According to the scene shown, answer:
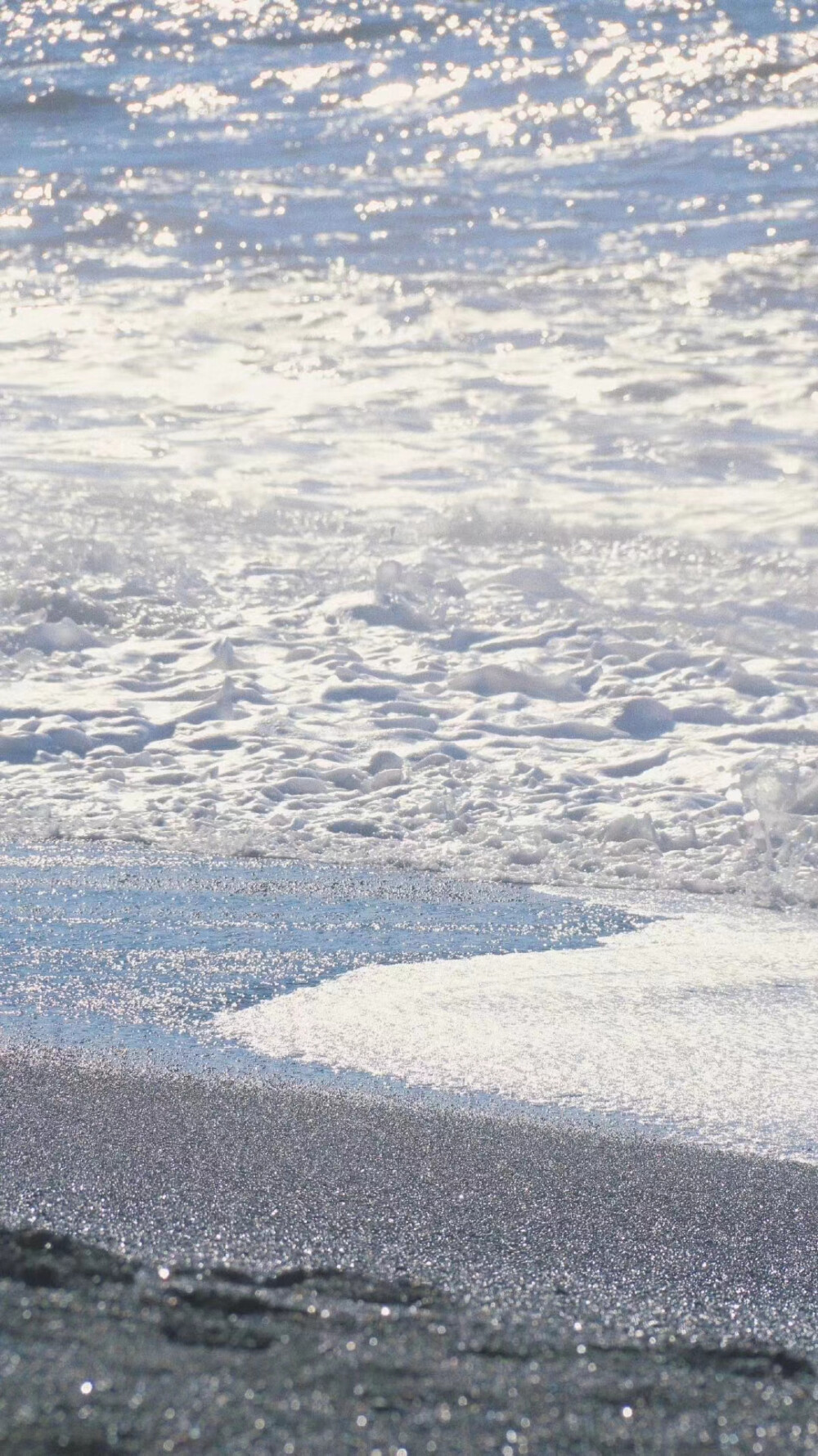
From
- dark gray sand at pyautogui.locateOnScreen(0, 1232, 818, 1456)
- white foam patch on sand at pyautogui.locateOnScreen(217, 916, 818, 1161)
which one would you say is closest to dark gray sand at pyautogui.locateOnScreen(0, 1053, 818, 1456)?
dark gray sand at pyautogui.locateOnScreen(0, 1232, 818, 1456)

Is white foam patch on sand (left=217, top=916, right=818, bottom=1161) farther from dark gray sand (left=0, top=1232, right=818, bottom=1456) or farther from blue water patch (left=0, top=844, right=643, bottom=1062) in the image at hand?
dark gray sand (left=0, top=1232, right=818, bottom=1456)

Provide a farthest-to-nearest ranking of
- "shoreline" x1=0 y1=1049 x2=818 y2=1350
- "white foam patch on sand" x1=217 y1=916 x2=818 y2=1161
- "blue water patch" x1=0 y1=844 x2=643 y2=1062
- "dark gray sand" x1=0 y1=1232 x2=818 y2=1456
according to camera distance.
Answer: "blue water patch" x1=0 y1=844 x2=643 y2=1062 < "white foam patch on sand" x1=217 y1=916 x2=818 y2=1161 < "shoreline" x1=0 y1=1049 x2=818 y2=1350 < "dark gray sand" x1=0 y1=1232 x2=818 y2=1456

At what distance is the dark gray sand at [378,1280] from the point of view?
1.26 m

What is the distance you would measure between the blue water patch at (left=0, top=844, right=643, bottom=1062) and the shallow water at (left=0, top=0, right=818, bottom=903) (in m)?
0.26

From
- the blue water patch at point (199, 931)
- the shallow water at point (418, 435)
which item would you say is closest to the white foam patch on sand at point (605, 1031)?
the blue water patch at point (199, 931)

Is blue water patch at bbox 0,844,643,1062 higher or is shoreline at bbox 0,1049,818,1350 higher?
shoreline at bbox 0,1049,818,1350

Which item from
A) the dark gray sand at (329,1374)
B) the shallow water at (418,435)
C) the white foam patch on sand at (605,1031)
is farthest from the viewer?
the shallow water at (418,435)

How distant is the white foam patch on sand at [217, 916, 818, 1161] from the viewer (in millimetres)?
2291

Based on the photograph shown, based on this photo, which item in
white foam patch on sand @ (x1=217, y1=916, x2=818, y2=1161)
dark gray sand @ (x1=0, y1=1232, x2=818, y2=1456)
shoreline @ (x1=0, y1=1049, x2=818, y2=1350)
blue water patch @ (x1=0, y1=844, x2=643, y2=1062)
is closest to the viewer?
dark gray sand @ (x1=0, y1=1232, x2=818, y2=1456)

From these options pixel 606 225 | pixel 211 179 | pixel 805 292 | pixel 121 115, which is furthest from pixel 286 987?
pixel 121 115

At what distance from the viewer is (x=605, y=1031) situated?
A: 2.60 meters

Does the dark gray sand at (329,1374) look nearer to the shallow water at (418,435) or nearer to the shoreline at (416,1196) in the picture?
the shoreline at (416,1196)

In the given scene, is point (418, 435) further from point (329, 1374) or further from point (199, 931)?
point (329, 1374)

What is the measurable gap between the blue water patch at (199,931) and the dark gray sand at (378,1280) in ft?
0.94
